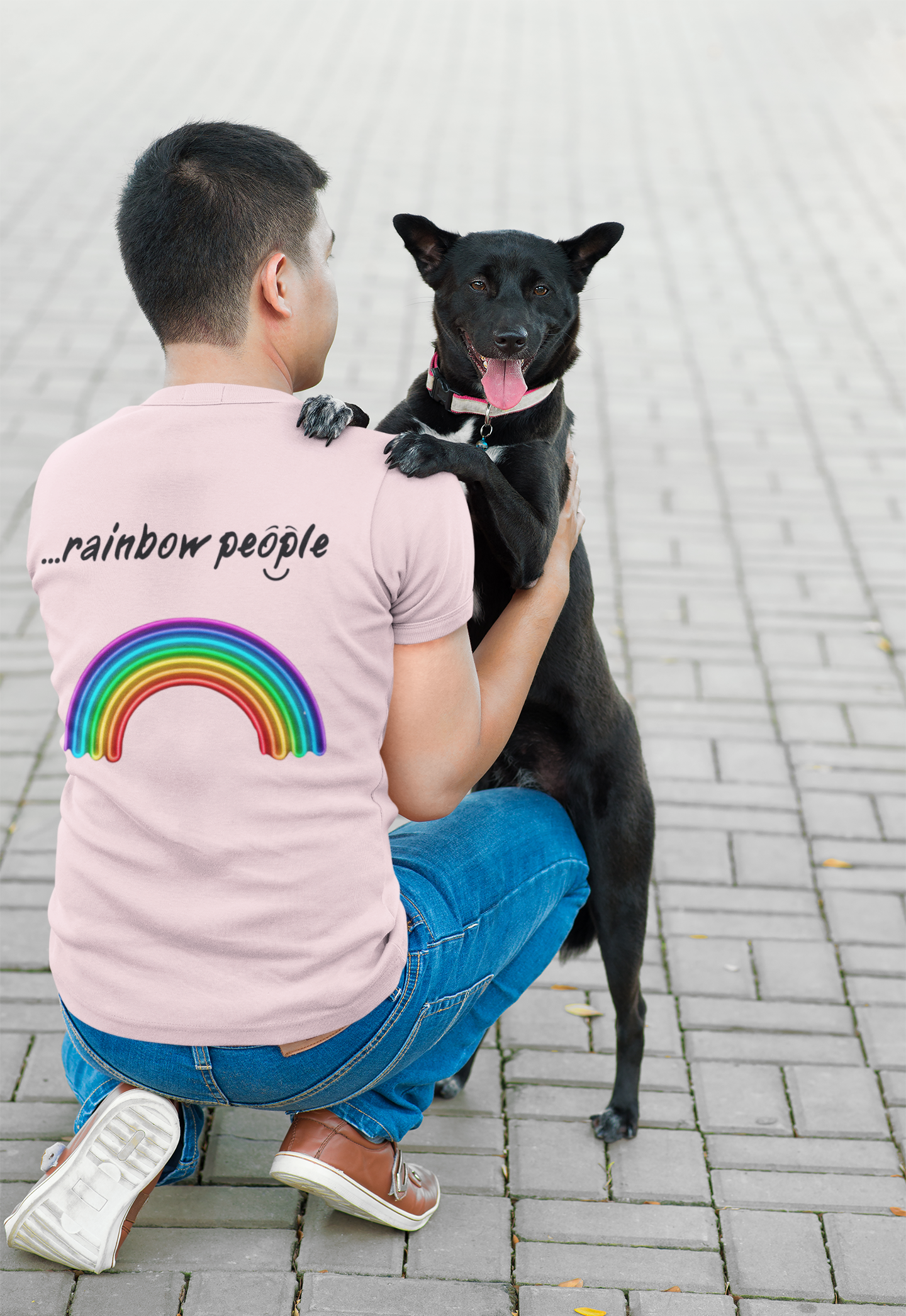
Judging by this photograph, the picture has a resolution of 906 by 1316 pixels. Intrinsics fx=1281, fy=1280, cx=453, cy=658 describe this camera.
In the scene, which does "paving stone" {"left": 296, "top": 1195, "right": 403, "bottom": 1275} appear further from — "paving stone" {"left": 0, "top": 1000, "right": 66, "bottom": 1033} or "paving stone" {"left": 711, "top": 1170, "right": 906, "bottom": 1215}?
"paving stone" {"left": 0, "top": 1000, "right": 66, "bottom": 1033}

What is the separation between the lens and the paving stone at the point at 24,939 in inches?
109

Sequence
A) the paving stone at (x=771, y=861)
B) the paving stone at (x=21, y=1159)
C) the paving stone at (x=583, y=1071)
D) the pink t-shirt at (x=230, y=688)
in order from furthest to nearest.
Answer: the paving stone at (x=771, y=861)
the paving stone at (x=583, y=1071)
the paving stone at (x=21, y=1159)
the pink t-shirt at (x=230, y=688)

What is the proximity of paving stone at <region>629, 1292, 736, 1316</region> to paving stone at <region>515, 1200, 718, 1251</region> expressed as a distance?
0.34 ft

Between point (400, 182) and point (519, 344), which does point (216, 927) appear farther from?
point (400, 182)

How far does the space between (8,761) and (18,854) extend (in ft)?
1.50

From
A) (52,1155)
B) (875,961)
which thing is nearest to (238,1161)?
(52,1155)

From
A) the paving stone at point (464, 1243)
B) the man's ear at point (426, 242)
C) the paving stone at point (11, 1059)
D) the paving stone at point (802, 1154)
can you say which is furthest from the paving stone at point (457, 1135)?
the man's ear at point (426, 242)

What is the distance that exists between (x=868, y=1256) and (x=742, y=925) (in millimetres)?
945

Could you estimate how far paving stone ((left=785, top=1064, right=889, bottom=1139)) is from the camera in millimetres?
2402

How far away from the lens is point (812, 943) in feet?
9.58

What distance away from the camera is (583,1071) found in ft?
8.34

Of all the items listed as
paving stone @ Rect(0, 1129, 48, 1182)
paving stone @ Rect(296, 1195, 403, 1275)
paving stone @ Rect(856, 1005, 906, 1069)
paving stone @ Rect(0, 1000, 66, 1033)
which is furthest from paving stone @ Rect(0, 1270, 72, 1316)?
paving stone @ Rect(856, 1005, 906, 1069)

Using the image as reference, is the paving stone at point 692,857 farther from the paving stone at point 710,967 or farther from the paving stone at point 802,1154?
the paving stone at point 802,1154

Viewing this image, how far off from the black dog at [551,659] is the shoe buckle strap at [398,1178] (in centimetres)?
41
